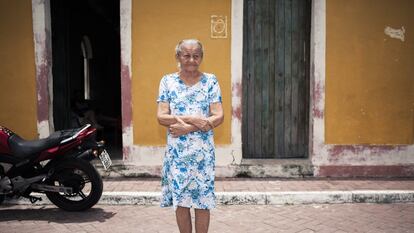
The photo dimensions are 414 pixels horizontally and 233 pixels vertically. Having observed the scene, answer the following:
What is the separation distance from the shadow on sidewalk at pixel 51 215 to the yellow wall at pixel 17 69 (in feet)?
5.85

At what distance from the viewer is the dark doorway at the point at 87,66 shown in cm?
716

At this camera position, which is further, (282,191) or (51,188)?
(282,191)

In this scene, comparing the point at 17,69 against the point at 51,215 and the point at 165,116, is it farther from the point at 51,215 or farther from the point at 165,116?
the point at 165,116

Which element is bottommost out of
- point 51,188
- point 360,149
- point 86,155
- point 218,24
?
point 51,188

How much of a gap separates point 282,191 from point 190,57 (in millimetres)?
3107

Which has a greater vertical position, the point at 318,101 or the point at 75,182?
the point at 318,101

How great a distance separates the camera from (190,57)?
124 inches

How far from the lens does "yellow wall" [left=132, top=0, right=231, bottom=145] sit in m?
6.23

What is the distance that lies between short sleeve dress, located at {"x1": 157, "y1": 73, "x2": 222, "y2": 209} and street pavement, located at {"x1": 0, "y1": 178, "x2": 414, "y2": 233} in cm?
117

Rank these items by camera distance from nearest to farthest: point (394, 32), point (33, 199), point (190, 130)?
1. point (190, 130)
2. point (33, 199)
3. point (394, 32)

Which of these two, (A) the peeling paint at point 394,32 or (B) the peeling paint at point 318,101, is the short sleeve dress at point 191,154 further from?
(A) the peeling paint at point 394,32

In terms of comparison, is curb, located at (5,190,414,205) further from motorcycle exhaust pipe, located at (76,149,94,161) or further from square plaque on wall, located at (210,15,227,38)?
square plaque on wall, located at (210,15,227,38)

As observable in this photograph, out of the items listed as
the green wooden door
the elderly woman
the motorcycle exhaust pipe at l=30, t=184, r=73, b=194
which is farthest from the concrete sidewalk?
the elderly woman

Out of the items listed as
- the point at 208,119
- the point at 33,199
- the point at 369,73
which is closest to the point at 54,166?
the point at 33,199
